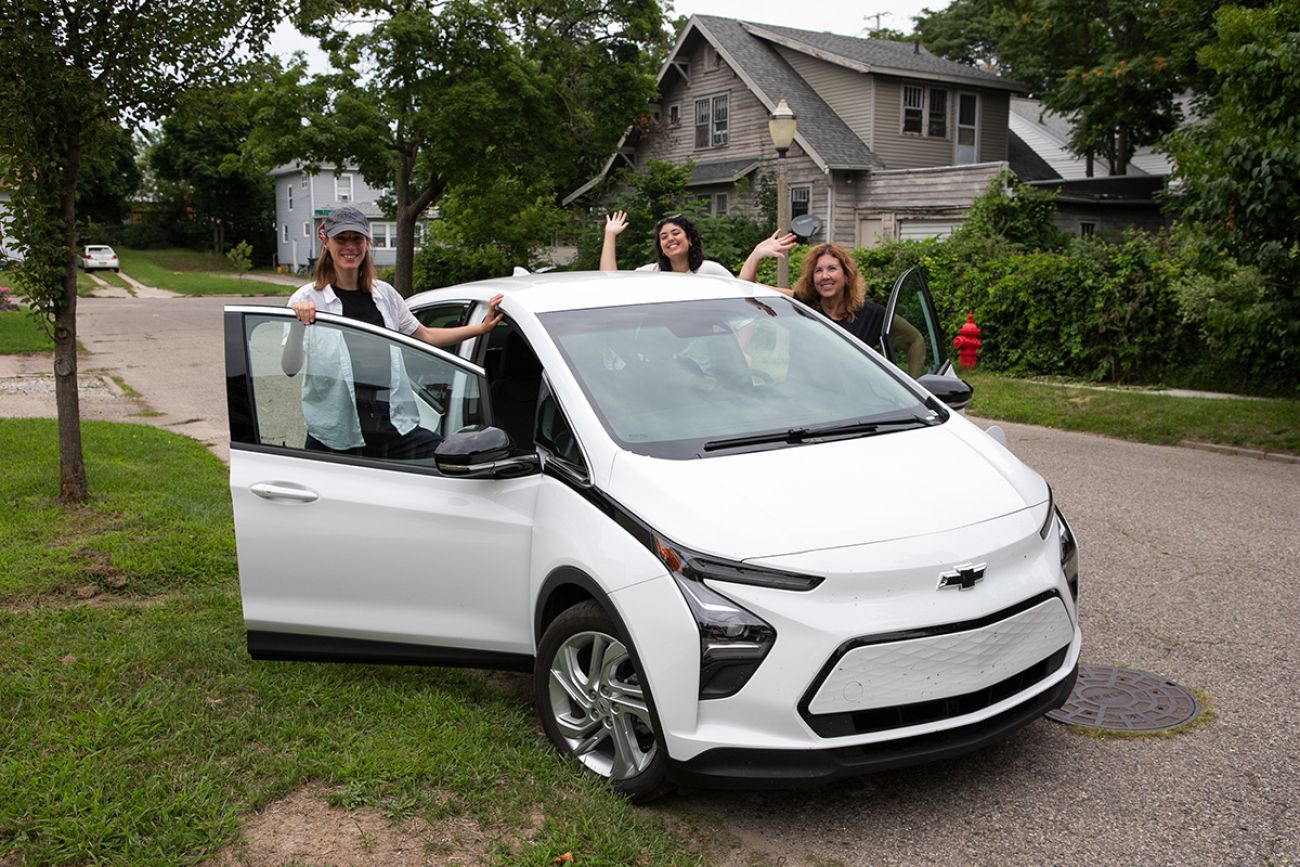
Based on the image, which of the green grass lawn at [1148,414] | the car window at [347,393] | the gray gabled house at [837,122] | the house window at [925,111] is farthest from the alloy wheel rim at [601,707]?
the house window at [925,111]

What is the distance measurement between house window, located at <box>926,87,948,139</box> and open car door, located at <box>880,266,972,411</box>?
2787cm

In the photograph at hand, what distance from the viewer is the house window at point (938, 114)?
32.2 meters

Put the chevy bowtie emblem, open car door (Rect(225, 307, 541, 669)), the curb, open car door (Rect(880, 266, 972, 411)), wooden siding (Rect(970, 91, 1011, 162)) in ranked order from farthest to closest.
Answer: wooden siding (Rect(970, 91, 1011, 162)) → the curb → open car door (Rect(880, 266, 972, 411)) → open car door (Rect(225, 307, 541, 669)) → the chevy bowtie emblem

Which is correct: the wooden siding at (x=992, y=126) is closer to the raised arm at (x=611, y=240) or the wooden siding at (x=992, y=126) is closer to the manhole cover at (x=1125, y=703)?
the raised arm at (x=611, y=240)

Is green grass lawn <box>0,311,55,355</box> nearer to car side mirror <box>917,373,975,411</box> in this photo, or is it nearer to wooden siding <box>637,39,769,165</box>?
car side mirror <box>917,373,975,411</box>

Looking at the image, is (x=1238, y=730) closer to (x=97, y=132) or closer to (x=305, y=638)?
(x=305, y=638)

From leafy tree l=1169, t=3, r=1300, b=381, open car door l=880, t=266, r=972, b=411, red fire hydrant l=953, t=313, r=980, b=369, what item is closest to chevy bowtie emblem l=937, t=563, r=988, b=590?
open car door l=880, t=266, r=972, b=411

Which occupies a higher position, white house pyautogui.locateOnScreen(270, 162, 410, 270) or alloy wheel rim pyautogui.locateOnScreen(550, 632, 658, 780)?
white house pyautogui.locateOnScreen(270, 162, 410, 270)

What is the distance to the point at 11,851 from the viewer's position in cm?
352

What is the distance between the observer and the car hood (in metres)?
3.53

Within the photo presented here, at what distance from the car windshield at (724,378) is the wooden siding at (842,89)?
2753 centimetres

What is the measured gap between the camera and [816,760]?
3416mm

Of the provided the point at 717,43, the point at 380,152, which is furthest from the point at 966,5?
the point at 380,152

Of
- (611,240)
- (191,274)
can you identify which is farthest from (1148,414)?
(191,274)
